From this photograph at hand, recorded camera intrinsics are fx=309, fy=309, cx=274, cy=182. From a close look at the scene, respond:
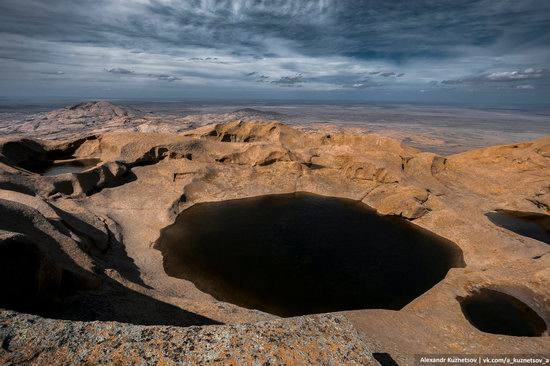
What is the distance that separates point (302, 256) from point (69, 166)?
33.3m

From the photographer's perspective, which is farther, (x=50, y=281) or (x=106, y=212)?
(x=106, y=212)

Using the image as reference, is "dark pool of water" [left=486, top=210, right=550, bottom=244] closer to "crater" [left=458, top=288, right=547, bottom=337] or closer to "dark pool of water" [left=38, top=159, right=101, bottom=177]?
"crater" [left=458, top=288, right=547, bottom=337]

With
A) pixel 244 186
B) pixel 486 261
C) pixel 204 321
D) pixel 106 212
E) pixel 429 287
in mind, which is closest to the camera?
pixel 204 321

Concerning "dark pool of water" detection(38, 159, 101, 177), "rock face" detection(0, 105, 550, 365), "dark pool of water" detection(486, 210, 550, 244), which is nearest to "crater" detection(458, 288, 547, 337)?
"rock face" detection(0, 105, 550, 365)

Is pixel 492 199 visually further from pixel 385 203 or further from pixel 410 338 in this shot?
pixel 410 338

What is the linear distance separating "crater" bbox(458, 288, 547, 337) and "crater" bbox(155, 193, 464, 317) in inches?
126

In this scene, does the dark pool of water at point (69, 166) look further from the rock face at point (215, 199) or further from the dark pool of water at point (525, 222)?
the dark pool of water at point (525, 222)

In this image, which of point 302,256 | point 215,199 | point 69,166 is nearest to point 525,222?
point 302,256

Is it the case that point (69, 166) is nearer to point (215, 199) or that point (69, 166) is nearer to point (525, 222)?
point (215, 199)

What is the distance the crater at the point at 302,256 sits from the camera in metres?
20.3

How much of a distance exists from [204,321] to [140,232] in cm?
1755

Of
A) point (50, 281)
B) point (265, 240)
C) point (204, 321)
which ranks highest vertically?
point (50, 281)

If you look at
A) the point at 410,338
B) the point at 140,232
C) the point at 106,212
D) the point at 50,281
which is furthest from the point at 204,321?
the point at 106,212

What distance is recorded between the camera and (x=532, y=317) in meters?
18.7
